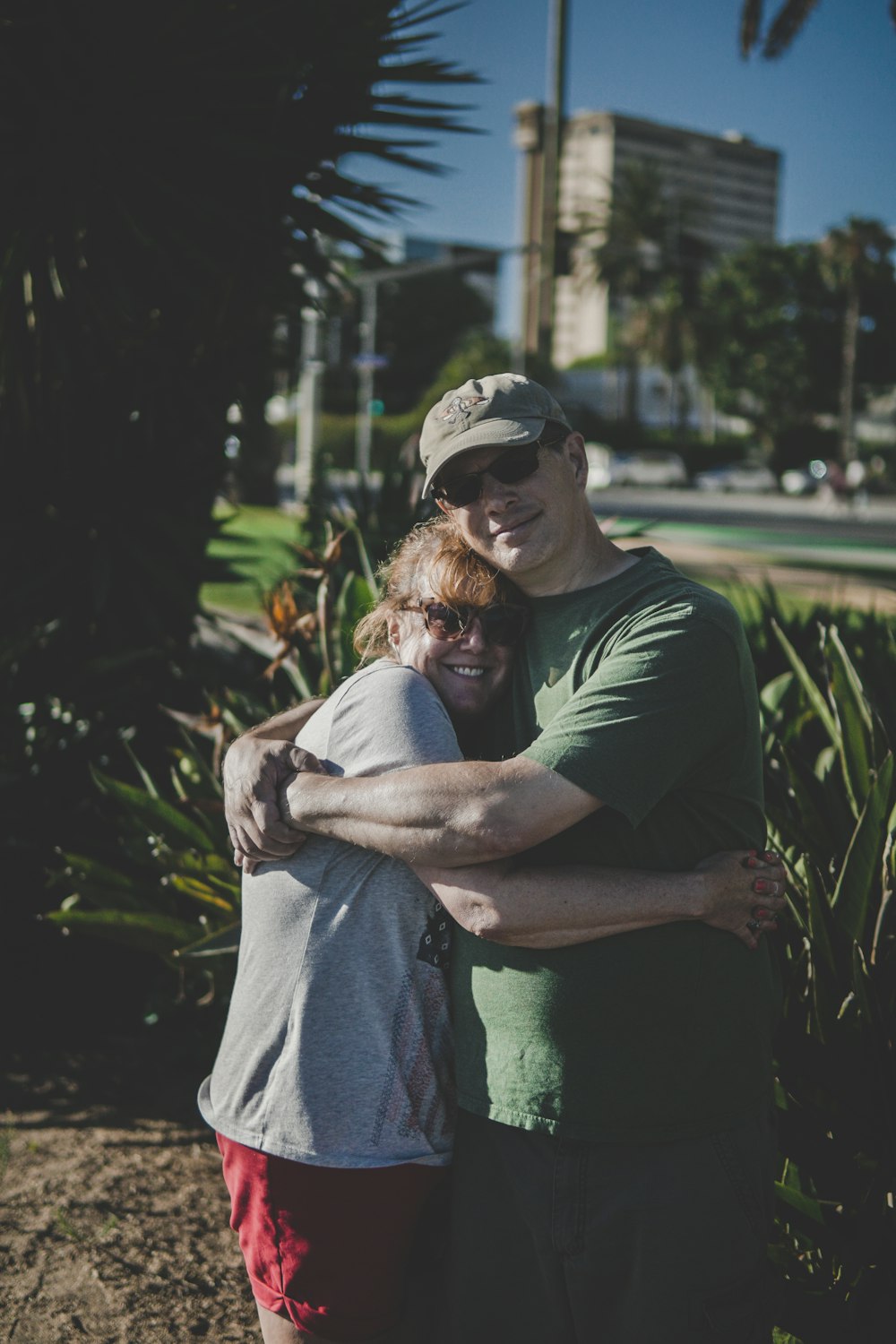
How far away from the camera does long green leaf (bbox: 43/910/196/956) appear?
138 inches

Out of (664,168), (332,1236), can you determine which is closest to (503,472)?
(332,1236)

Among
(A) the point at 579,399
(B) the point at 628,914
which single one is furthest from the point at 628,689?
(A) the point at 579,399

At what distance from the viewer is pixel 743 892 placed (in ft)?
6.29

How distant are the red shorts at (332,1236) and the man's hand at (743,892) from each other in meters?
0.63

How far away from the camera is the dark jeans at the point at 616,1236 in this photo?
186 centimetres

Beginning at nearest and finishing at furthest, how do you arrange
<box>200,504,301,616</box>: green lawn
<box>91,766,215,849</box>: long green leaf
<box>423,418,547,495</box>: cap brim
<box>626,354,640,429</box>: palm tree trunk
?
<box>423,418,547,495</box>: cap brim, <box>91,766,215,849</box>: long green leaf, <box>200,504,301,616</box>: green lawn, <box>626,354,640,429</box>: palm tree trunk

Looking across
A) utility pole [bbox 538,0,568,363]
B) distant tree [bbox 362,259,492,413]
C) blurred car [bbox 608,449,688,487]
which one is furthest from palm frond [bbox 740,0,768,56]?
distant tree [bbox 362,259,492,413]

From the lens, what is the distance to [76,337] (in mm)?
4910

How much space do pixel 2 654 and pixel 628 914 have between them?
11.2 ft

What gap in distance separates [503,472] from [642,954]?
831mm

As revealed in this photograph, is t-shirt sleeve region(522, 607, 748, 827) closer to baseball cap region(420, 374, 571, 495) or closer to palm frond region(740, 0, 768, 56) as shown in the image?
baseball cap region(420, 374, 571, 495)

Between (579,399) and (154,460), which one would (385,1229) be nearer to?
(154,460)

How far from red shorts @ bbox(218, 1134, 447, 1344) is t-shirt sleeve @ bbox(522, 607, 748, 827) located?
0.73 m

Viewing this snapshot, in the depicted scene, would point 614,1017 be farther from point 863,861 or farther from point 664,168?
point 664,168
